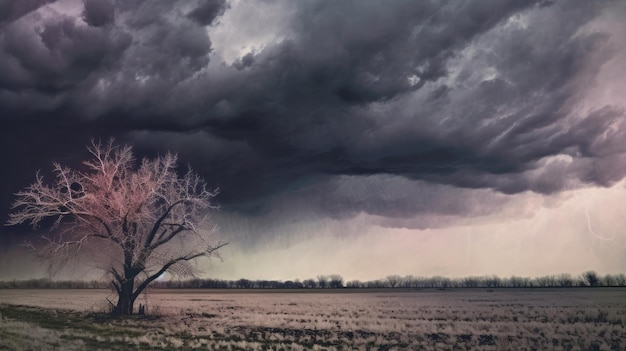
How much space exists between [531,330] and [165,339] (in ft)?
66.4

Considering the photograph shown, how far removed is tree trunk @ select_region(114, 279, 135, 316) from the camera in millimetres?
38469

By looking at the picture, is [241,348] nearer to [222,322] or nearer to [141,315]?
[222,322]

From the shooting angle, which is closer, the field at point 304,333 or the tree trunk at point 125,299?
the field at point 304,333

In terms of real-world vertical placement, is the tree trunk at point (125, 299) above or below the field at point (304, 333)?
above

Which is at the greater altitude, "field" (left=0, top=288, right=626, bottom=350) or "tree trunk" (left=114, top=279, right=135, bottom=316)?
"tree trunk" (left=114, top=279, right=135, bottom=316)

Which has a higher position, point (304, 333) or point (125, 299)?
point (125, 299)

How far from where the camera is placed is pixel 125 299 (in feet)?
127

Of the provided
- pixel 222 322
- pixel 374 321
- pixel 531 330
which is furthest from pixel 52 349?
pixel 531 330

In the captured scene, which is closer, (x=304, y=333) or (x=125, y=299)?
(x=304, y=333)

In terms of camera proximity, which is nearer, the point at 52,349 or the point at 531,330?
the point at 52,349

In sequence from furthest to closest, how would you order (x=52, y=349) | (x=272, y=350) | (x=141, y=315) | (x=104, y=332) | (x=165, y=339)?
(x=141, y=315), (x=104, y=332), (x=165, y=339), (x=272, y=350), (x=52, y=349)

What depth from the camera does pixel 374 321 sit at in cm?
3559

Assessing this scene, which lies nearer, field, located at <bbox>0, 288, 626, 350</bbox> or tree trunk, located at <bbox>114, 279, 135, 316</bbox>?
field, located at <bbox>0, 288, 626, 350</bbox>

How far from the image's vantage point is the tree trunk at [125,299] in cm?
3847
